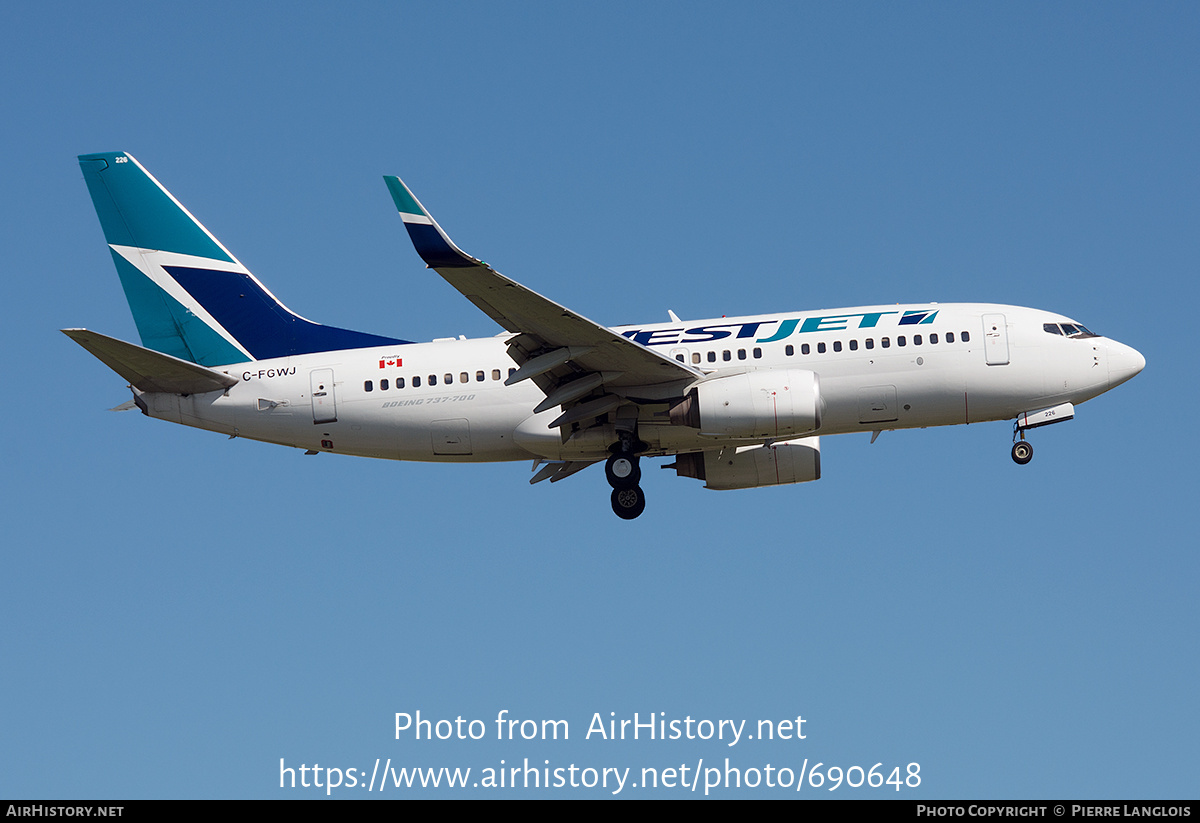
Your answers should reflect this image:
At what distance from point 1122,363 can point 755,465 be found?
33.4 feet

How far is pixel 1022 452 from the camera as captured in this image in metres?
36.4

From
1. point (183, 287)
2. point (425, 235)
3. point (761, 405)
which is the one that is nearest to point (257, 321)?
point (183, 287)

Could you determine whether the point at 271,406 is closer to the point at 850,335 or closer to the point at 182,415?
the point at 182,415

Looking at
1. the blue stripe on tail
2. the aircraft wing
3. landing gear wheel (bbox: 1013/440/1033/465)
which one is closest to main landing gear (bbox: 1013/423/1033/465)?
landing gear wheel (bbox: 1013/440/1033/465)

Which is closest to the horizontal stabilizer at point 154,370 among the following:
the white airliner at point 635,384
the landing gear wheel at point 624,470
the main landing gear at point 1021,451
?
the white airliner at point 635,384

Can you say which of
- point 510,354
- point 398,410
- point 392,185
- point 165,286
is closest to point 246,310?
point 165,286

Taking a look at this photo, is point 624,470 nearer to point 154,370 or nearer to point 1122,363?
point 154,370

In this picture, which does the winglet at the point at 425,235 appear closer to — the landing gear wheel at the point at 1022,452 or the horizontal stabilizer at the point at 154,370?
the horizontal stabilizer at the point at 154,370

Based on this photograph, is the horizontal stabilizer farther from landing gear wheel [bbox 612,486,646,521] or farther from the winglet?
landing gear wheel [bbox 612,486,646,521]

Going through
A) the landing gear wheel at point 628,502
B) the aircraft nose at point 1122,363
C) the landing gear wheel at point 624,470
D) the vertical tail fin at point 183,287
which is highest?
the vertical tail fin at point 183,287

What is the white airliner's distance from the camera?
1352 inches

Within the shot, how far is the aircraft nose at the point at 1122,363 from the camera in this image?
36125 mm

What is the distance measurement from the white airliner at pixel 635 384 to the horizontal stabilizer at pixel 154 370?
0.19 feet

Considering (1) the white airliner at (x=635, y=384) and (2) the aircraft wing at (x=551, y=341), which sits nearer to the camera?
(2) the aircraft wing at (x=551, y=341)
